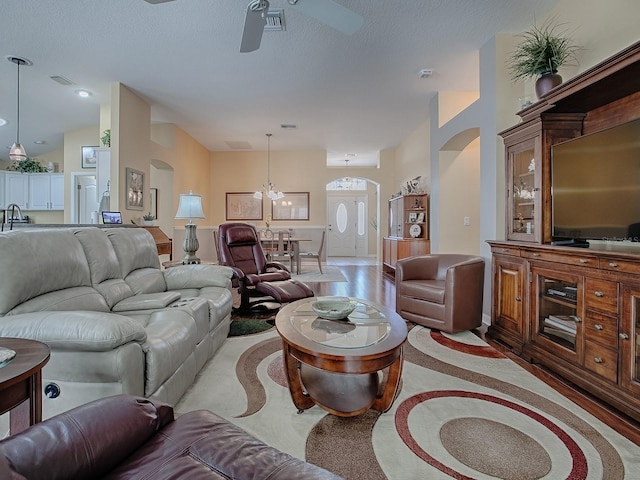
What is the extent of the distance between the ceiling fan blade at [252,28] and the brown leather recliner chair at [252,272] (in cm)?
213

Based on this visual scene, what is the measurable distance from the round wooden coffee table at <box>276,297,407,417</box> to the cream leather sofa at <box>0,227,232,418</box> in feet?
2.01

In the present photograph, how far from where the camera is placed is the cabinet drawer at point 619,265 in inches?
67.6

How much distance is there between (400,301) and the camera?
349cm

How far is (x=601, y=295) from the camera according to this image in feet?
6.28

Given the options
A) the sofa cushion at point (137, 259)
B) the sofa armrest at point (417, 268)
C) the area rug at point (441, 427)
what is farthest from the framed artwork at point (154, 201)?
the sofa armrest at point (417, 268)

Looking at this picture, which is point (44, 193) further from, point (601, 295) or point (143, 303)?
point (601, 295)

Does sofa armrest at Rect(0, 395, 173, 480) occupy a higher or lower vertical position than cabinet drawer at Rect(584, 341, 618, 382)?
higher

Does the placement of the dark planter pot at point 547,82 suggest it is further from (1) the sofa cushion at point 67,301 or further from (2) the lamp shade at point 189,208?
(2) the lamp shade at point 189,208

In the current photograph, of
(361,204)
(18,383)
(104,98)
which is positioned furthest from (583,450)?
(361,204)

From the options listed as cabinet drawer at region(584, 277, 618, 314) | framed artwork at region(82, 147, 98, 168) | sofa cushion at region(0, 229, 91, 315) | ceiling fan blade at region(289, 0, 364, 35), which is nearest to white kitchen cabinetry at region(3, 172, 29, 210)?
framed artwork at region(82, 147, 98, 168)

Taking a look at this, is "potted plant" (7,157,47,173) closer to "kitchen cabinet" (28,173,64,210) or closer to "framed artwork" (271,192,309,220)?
"kitchen cabinet" (28,173,64,210)

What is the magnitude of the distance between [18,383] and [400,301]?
10.1 ft

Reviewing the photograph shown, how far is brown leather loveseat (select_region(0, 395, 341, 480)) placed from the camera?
0.75 meters

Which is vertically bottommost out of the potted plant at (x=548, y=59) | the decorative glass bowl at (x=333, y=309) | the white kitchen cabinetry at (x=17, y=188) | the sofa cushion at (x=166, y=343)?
the sofa cushion at (x=166, y=343)
